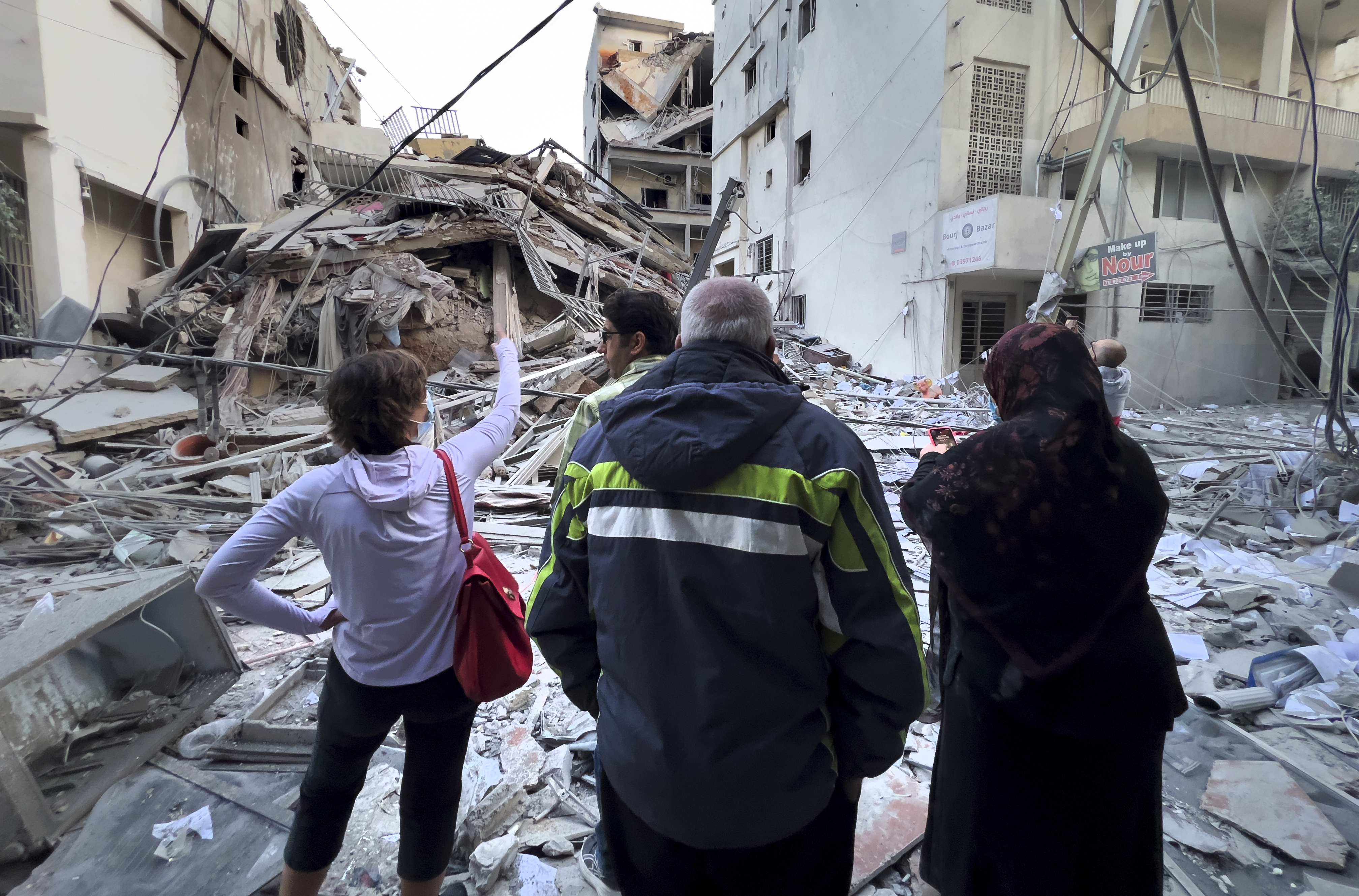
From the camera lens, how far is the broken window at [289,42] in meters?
16.2

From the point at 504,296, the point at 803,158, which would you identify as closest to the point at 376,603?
the point at 504,296

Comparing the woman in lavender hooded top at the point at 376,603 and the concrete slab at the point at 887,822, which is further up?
the woman in lavender hooded top at the point at 376,603

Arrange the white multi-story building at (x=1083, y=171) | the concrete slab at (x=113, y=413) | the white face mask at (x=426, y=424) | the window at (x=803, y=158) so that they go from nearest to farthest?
the white face mask at (x=426, y=424) < the concrete slab at (x=113, y=413) < the white multi-story building at (x=1083, y=171) < the window at (x=803, y=158)

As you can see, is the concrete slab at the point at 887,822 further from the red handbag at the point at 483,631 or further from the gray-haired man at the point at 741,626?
the red handbag at the point at 483,631

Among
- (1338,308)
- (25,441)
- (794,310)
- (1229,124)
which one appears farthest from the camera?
(794,310)

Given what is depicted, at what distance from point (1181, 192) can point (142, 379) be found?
1845cm

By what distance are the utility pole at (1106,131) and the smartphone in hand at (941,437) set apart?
562 centimetres

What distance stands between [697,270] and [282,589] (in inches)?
169

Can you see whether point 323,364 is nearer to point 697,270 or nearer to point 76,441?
point 76,441

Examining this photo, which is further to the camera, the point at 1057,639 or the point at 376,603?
the point at 376,603

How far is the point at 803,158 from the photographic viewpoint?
19.1m

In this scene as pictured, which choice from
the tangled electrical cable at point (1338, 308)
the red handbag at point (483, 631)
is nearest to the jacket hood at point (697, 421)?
the red handbag at point (483, 631)

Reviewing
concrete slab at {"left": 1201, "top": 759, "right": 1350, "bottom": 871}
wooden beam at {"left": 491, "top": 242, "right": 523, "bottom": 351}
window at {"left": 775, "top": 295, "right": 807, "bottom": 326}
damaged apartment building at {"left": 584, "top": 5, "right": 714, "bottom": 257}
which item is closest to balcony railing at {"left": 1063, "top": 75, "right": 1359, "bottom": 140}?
window at {"left": 775, "top": 295, "right": 807, "bottom": 326}

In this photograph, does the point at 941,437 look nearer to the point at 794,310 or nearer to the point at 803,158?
the point at 794,310
